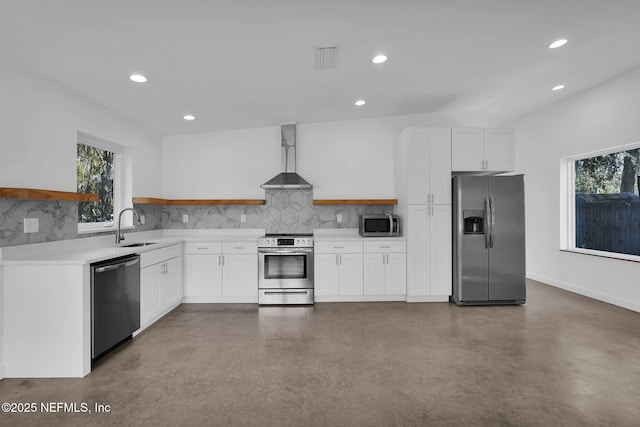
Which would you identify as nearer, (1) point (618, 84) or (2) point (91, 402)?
(2) point (91, 402)

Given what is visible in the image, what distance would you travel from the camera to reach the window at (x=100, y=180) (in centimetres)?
344

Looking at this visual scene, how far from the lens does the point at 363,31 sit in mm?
2473

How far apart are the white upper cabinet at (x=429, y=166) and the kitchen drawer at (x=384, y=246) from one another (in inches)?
24.1

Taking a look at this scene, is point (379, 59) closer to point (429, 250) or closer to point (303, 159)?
point (303, 159)

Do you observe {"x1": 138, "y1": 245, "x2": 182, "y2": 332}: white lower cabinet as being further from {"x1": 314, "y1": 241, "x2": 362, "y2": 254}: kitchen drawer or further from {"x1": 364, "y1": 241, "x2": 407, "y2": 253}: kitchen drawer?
{"x1": 364, "y1": 241, "x2": 407, "y2": 253}: kitchen drawer

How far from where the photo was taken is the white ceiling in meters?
2.11

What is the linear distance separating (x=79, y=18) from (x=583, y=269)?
6348 millimetres

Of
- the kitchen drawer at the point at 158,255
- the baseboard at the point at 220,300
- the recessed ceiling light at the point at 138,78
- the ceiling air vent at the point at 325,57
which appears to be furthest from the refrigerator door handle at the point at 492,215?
the recessed ceiling light at the point at 138,78

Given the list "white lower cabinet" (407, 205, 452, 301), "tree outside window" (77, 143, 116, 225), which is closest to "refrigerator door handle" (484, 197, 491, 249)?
"white lower cabinet" (407, 205, 452, 301)

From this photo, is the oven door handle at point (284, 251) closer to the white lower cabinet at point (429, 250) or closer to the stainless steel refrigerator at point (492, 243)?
the white lower cabinet at point (429, 250)

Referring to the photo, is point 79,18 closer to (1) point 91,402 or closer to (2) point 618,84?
(1) point 91,402

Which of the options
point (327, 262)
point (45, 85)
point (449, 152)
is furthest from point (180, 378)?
point (449, 152)

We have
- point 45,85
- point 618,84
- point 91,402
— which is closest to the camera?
point 91,402

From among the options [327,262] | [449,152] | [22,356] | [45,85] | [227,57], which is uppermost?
[227,57]
